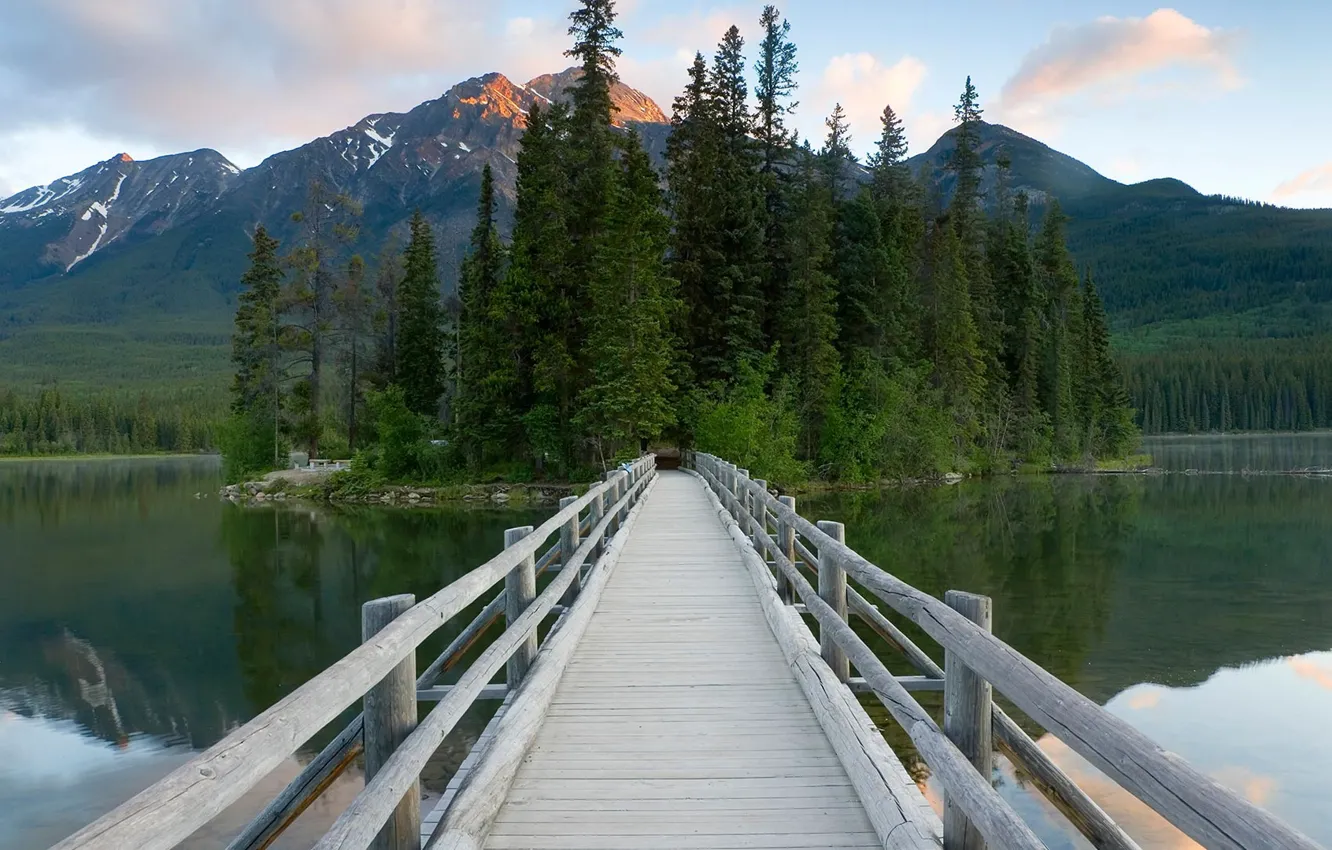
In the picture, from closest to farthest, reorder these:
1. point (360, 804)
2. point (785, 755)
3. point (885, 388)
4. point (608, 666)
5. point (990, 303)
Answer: point (360, 804) → point (785, 755) → point (608, 666) → point (885, 388) → point (990, 303)

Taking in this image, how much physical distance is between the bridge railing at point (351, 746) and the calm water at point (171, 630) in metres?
6.70

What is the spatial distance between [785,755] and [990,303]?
55380 mm

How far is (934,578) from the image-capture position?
63.4 ft

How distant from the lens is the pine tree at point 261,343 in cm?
4591

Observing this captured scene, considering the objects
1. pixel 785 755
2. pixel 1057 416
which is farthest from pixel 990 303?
pixel 785 755

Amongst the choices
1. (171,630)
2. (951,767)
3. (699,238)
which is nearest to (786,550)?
(951,767)

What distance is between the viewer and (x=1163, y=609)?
17.1 m

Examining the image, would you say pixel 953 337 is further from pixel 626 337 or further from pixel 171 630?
pixel 171 630

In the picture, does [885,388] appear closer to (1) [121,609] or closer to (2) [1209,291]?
(1) [121,609]

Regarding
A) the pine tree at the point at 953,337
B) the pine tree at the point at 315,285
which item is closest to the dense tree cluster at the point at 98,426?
the pine tree at the point at 315,285

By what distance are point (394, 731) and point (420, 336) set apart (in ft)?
161

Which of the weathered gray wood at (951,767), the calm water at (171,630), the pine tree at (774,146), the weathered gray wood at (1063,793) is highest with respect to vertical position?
the pine tree at (774,146)

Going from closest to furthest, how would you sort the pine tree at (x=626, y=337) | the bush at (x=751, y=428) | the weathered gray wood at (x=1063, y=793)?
the weathered gray wood at (x=1063, y=793) < the pine tree at (x=626, y=337) < the bush at (x=751, y=428)

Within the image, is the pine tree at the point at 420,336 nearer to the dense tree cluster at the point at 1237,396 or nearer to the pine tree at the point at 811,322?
the pine tree at the point at 811,322
